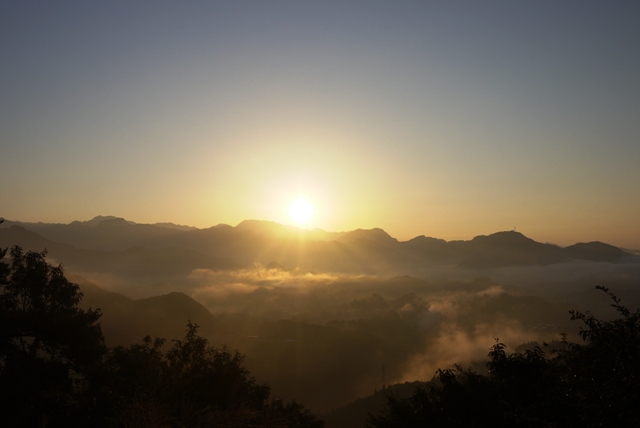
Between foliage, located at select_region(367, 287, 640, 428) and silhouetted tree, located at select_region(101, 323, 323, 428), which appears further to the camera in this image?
silhouetted tree, located at select_region(101, 323, 323, 428)

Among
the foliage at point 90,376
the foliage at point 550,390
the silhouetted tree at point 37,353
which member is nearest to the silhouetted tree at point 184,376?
the foliage at point 90,376

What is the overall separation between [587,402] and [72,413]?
19.0 metres

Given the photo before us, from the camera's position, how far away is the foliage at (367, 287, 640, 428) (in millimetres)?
10617

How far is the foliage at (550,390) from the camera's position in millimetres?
10617

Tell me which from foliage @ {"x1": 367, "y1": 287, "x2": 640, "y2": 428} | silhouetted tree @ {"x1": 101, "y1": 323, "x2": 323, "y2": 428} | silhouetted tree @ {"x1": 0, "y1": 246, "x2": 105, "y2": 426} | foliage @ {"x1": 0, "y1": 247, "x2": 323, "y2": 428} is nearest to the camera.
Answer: foliage @ {"x1": 367, "y1": 287, "x2": 640, "y2": 428}

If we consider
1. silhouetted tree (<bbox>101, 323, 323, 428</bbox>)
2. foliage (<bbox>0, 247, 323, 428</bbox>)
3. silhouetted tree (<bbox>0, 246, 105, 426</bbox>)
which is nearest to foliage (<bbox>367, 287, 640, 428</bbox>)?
foliage (<bbox>0, 247, 323, 428</bbox>)

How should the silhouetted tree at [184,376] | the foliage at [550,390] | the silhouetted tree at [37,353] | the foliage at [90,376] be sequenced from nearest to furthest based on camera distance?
the foliage at [550,390]
the foliage at [90,376]
the silhouetted tree at [37,353]
the silhouetted tree at [184,376]

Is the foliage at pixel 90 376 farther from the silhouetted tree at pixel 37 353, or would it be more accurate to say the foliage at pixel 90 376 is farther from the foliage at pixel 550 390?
the foliage at pixel 550 390

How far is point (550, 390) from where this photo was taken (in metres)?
14.1

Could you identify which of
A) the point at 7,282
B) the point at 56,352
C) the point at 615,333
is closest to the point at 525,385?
the point at 615,333

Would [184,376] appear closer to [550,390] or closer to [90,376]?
[90,376]

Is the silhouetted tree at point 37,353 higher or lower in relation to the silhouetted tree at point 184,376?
higher

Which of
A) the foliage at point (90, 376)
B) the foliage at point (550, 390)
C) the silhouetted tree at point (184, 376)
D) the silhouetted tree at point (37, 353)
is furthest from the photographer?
the silhouetted tree at point (184, 376)

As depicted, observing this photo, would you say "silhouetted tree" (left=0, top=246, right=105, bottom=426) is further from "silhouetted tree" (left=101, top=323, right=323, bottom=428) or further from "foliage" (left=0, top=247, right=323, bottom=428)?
"silhouetted tree" (left=101, top=323, right=323, bottom=428)
